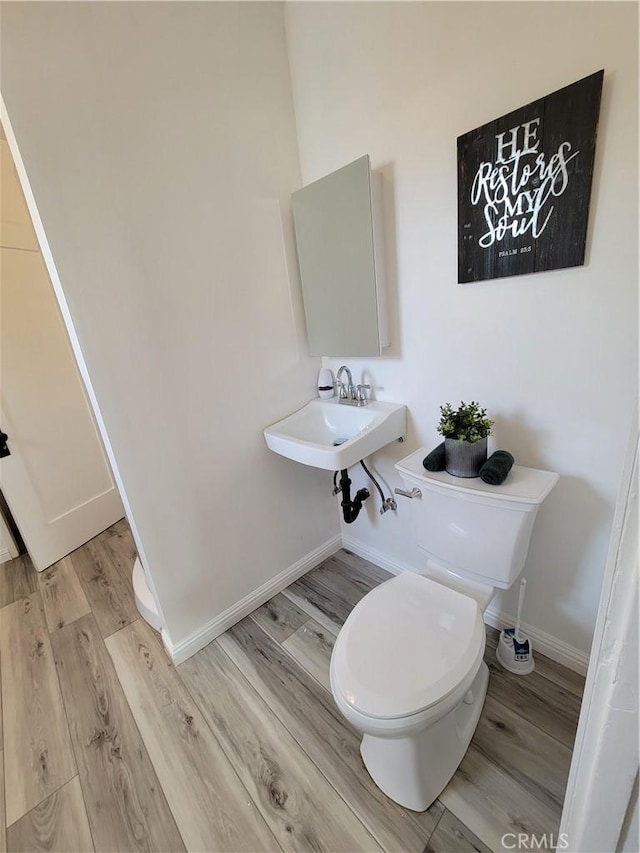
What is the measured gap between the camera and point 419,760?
0.99 metres

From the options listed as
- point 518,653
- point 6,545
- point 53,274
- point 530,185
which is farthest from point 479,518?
point 6,545

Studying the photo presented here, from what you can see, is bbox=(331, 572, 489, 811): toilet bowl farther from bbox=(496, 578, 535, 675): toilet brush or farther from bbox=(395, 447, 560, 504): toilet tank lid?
bbox=(395, 447, 560, 504): toilet tank lid

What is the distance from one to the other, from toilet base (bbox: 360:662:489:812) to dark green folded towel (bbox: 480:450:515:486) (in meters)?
0.65

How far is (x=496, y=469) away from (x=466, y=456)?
0.10 meters

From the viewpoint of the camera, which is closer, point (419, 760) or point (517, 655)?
point (419, 760)

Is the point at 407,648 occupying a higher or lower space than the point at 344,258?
lower

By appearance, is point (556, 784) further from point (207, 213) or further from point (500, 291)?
point (207, 213)

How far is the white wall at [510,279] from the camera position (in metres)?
0.91

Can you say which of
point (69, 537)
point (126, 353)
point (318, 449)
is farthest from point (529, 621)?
point (69, 537)

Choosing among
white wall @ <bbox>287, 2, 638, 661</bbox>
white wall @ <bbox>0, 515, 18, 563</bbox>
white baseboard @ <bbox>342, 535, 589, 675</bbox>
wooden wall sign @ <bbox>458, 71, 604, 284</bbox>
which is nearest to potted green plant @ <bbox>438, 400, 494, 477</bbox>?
white wall @ <bbox>287, 2, 638, 661</bbox>

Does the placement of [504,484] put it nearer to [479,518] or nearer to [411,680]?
[479,518]

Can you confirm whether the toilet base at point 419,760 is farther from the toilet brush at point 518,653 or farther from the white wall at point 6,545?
the white wall at point 6,545

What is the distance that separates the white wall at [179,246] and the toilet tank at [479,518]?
74 cm

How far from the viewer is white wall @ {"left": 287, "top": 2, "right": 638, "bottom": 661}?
908 mm
